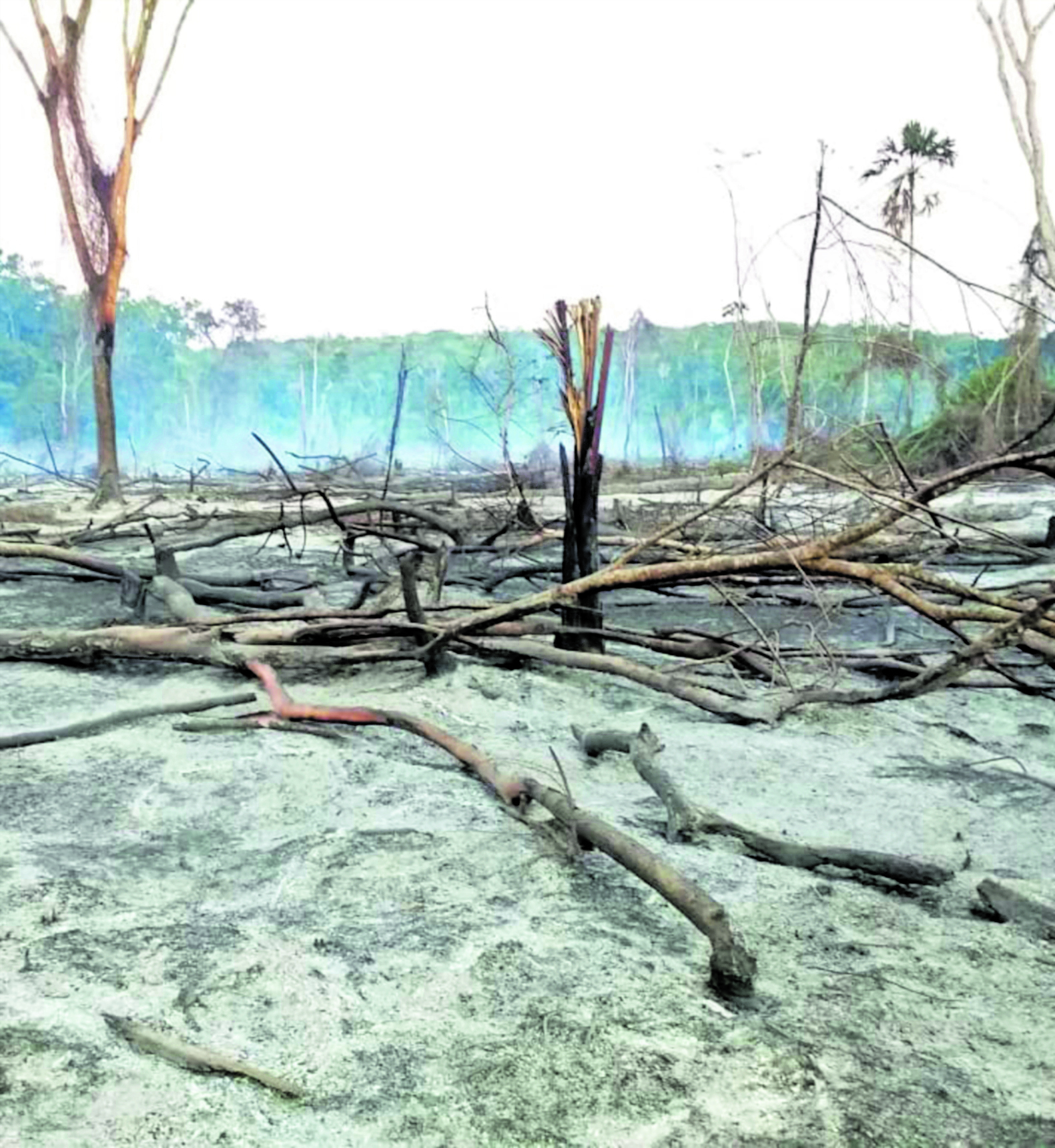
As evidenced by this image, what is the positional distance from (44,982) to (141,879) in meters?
0.34

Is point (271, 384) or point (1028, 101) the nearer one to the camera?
point (1028, 101)

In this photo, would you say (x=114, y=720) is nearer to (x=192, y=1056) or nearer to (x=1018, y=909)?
(x=192, y=1056)

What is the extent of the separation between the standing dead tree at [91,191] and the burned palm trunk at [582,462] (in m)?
7.93

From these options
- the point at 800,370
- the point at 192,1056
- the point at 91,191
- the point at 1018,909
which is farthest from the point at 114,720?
the point at 91,191

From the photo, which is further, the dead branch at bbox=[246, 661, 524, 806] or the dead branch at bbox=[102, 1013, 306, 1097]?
the dead branch at bbox=[246, 661, 524, 806]

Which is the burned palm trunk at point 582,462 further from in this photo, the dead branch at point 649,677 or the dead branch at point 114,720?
the dead branch at point 114,720

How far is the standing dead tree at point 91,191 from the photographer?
33.2ft

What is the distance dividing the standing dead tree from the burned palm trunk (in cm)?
793

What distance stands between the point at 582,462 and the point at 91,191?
9132 millimetres

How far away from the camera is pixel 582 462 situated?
307 cm

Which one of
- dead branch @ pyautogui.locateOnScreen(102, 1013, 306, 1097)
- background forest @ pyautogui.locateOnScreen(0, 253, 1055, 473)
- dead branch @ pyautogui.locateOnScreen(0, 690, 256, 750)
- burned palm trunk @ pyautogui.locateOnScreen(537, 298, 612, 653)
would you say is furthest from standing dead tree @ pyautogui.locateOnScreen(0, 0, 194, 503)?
background forest @ pyautogui.locateOnScreen(0, 253, 1055, 473)

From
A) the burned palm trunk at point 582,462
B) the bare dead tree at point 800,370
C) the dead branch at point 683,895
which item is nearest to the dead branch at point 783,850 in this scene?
the dead branch at point 683,895

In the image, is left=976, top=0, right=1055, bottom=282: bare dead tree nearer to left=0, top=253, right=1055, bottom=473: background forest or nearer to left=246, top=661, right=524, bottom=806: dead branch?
left=246, top=661, right=524, bottom=806: dead branch

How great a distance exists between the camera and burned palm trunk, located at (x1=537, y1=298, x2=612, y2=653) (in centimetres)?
288
